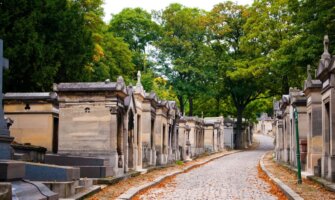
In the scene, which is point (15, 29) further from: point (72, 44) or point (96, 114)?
point (96, 114)

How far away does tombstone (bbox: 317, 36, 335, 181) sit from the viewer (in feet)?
45.2

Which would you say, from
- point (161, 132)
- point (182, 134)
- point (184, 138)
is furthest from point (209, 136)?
point (161, 132)

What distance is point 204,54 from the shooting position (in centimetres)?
4881

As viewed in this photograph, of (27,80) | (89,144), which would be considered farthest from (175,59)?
(89,144)

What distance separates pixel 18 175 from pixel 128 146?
38.7 ft

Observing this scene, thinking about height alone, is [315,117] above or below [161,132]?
above

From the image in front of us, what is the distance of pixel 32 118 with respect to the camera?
19.0 meters

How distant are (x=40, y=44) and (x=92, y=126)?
8.47m

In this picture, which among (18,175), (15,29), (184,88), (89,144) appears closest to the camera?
(18,175)

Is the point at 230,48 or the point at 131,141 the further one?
the point at 230,48

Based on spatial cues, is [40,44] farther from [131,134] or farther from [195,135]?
[195,135]

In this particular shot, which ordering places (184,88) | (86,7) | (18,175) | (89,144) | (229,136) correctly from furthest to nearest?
(229,136) → (184,88) → (86,7) → (89,144) → (18,175)

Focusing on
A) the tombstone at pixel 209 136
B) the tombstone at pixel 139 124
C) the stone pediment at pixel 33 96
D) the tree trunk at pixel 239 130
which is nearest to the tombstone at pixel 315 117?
the tombstone at pixel 139 124

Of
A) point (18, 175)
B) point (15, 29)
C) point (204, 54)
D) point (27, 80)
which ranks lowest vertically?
point (18, 175)
